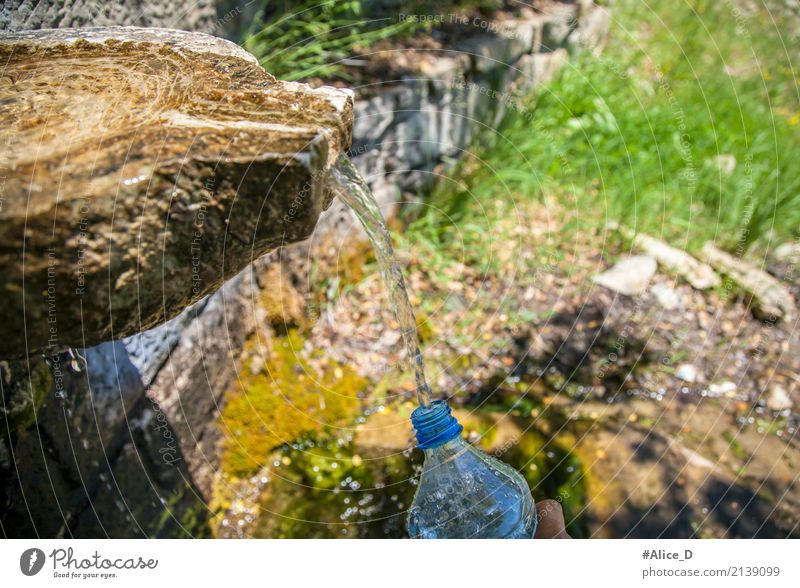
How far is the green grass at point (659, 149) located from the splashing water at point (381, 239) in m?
1.36

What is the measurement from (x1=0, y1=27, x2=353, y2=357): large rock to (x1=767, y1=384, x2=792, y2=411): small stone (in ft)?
7.68

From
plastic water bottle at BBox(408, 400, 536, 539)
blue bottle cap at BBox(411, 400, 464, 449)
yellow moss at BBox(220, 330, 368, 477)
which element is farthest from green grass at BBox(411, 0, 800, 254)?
blue bottle cap at BBox(411, 400, 464, 449)

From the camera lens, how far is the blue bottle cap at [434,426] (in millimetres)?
1333

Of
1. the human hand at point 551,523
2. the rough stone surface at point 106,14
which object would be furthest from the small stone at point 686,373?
the rough stone surface at point 106,14

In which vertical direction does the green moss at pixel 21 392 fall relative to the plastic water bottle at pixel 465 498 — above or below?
above

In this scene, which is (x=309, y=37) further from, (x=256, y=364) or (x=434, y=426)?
(x=434, y=426)

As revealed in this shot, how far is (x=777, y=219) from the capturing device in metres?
3.30

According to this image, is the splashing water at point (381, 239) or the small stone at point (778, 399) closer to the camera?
the splashing water at point (381, 239)

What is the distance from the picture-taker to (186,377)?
2406 millimetres

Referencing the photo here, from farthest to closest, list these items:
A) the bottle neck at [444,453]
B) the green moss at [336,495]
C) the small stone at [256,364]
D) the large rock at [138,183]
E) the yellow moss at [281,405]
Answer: the small stone at [256,364] → the yellow moss at [281,405] → the green moss at [336,495] → the bottle neck at [444,453] → the large rock at [138,183]

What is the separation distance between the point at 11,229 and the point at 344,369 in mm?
1937

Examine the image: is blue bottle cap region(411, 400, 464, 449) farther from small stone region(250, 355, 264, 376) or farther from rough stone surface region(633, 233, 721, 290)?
rough stone surface region(633, 233, 721, 290)

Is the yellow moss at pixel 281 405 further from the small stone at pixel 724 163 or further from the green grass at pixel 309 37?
the small stone at pixel 724 163
